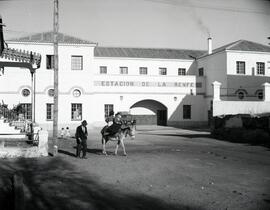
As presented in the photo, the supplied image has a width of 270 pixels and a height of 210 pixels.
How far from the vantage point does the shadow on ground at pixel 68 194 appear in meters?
6.30

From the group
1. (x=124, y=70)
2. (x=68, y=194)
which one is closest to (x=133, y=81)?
(x=124, y=70)

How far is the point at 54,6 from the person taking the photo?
44.0ft

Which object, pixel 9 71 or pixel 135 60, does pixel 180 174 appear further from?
pixel 135 60

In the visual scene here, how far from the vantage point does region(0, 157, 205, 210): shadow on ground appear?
6305 millimetres

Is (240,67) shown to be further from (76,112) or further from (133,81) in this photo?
(76,112)

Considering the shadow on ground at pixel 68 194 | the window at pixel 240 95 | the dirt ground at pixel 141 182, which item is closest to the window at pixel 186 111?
the window at pixel 240 95

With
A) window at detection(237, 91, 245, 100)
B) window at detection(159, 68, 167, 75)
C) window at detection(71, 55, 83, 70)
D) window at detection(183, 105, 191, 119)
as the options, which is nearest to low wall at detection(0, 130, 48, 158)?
window at detection(71, 55, 83, 70)

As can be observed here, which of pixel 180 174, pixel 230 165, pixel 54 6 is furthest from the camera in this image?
pixel 54 6

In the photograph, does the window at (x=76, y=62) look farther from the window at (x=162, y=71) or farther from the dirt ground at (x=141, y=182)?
the dirt ground at (x=141, y=182)

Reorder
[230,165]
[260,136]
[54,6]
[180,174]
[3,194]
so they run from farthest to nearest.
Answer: [260,136]
[54,6]
[230,165]
[180,174]
[3,194]

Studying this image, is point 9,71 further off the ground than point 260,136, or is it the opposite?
point 9,71

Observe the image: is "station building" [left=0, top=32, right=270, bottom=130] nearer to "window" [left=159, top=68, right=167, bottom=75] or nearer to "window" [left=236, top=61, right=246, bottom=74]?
"window" [left=159, top=68, right=167, bottom=75]

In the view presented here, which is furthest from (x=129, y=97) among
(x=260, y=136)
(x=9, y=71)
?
(x=260, y=136)

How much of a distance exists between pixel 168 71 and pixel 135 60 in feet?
14.4
